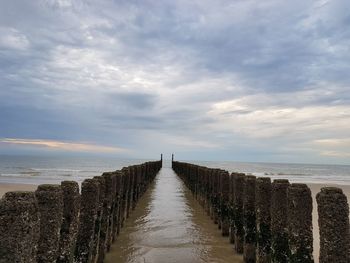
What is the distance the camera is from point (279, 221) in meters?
6.02

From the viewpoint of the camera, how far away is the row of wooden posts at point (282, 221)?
4.53m

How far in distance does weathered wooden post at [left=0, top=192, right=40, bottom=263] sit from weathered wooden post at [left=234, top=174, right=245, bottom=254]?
19.2ft

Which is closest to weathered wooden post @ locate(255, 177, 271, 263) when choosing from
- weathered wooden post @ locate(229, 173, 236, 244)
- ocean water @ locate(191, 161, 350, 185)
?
weathered wooden post @ locate(229, 173, 236, 244)

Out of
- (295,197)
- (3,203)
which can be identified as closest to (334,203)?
(295,197)

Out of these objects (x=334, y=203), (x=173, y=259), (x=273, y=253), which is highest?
(x=334, y=203)

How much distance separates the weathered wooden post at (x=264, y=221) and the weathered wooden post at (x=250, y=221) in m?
0.68

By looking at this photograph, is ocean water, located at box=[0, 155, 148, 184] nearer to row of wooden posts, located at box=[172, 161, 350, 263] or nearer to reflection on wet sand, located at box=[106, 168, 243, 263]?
reflection on wet sand, located at box=[106, 168, 243, 263]

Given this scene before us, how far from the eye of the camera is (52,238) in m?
4.22

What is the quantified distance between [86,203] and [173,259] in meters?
2.74

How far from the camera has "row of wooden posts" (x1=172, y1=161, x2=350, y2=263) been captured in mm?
4527

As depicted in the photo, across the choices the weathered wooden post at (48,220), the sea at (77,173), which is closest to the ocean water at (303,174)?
the sea at (77,173)

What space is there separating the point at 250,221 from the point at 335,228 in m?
3.37

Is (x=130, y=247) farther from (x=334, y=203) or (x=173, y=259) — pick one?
(x=334, y=203)

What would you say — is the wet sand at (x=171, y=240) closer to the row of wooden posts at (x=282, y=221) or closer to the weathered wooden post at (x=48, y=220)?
the row of wooden posts at (x=282, y=221)
